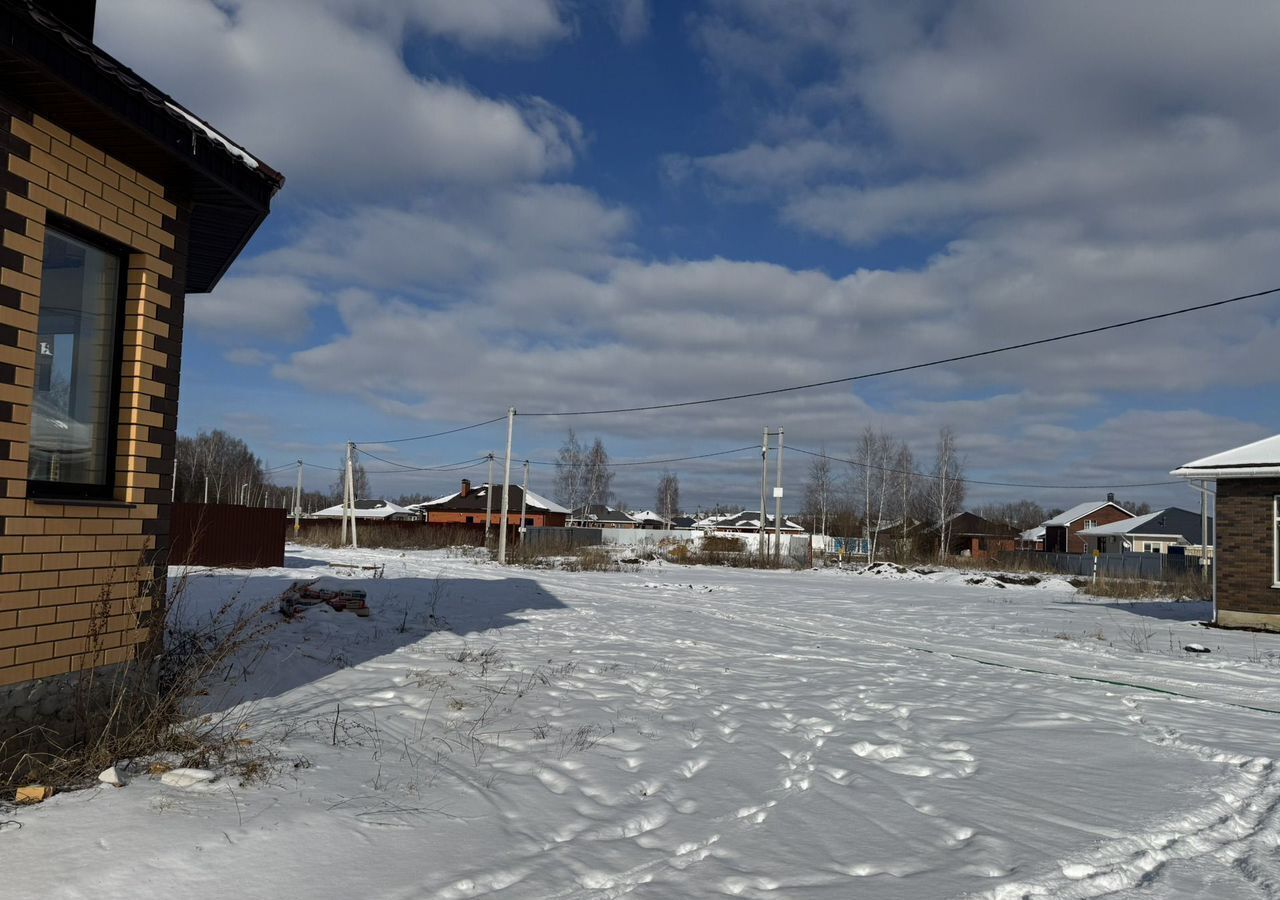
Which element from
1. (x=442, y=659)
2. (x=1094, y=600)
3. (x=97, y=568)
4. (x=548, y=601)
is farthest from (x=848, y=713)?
(x=1094, y=600)

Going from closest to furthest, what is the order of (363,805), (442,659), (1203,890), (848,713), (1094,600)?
(1203,890) < (363,805) < (848,713) < (442,659) < (1094,600)

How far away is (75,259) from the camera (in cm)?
456

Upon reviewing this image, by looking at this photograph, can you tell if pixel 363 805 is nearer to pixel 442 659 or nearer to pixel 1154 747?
pixel 442 659

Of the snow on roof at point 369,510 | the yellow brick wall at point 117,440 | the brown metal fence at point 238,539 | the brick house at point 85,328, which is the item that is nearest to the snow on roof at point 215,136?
the brick house at point 85,328

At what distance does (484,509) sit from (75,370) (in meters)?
64.9

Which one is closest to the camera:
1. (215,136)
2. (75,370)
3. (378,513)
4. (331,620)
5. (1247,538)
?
(75,370)

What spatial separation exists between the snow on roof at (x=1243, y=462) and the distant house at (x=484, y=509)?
5214cm

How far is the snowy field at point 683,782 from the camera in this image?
3.42 meters

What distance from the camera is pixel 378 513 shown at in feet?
259

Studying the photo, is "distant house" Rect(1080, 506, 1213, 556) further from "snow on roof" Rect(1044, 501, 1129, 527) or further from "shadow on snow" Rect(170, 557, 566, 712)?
"shadow on snow" Rect(170, 557, 566, 712)

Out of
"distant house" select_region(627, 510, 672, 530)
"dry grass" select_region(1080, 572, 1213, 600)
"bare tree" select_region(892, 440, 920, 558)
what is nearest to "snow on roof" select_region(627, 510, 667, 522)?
"distant house" select_region(627, 510, 672, 530)

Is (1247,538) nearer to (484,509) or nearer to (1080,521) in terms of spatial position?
(1080,521)

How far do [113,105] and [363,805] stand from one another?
3.78m

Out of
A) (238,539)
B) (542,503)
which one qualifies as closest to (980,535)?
(542,503)
